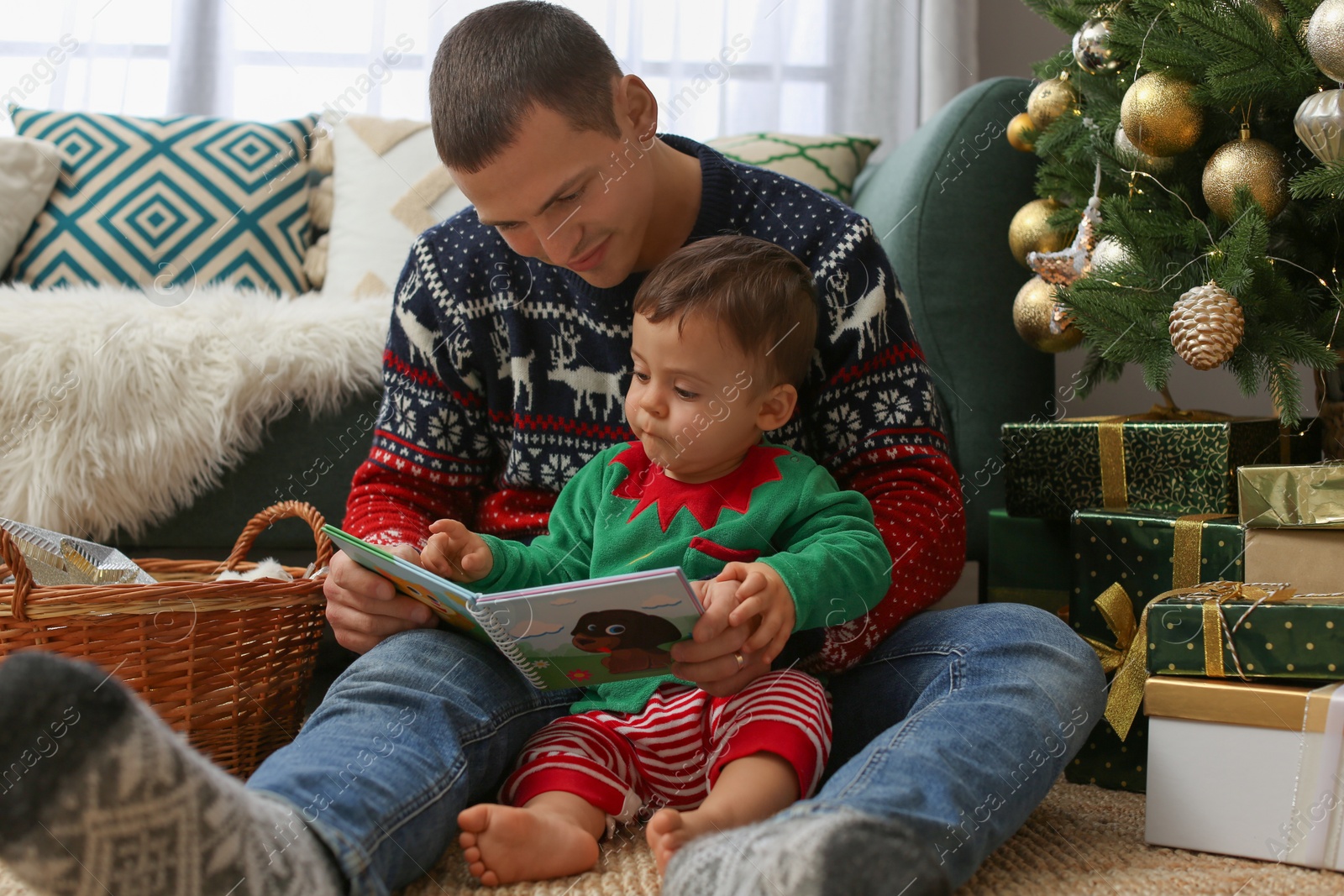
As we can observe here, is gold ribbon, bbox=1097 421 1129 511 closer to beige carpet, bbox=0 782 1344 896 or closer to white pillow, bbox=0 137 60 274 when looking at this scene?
beige carpet, bbox=0 782 1344 896

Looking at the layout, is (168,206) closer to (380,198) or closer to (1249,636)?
(380,198)

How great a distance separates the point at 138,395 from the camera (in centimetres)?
126

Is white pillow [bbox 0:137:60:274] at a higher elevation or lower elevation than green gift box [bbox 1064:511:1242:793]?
higher

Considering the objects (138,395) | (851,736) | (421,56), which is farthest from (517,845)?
(421,56)

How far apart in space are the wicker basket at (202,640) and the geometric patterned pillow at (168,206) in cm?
86

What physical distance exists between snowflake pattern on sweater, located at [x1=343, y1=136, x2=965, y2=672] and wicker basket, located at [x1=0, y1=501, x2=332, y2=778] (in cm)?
11

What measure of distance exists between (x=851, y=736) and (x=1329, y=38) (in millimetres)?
722

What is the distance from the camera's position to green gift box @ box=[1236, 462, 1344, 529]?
823 mm

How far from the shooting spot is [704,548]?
807mm

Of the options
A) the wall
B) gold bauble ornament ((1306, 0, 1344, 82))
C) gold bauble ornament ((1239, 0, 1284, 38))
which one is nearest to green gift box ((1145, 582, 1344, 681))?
gold bauble ornament ((1306, 0, 1344, 82))

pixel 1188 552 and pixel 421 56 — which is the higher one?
pixel 421 56

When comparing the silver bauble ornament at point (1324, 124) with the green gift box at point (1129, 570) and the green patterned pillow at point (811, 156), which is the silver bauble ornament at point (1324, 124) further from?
the green patterned pillow at point (811, 156)

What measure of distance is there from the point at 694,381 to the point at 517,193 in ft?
0.67

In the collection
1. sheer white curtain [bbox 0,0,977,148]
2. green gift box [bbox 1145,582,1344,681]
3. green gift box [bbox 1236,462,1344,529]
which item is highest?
sheer white curtain [bbox 0,0,977,148]
